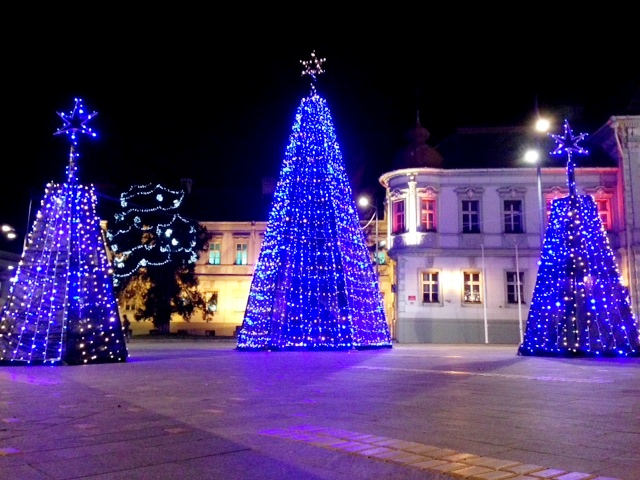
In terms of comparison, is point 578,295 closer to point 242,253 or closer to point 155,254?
point 155,254

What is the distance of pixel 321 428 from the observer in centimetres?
646

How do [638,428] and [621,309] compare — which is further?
[621,309]

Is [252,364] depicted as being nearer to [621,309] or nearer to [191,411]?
[191,411]

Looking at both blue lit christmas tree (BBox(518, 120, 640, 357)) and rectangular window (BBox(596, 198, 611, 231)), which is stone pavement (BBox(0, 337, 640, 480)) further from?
rectangular window (BBox(596, 198, 611, 231))

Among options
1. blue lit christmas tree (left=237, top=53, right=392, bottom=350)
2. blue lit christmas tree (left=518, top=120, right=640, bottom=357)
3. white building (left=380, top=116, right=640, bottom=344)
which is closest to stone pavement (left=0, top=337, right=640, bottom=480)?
blue lit christmas tree (left=518, top=120, right=640, bottom=357)

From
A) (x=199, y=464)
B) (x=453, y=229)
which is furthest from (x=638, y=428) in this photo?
(x=453, y=229)

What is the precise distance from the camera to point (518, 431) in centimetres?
625

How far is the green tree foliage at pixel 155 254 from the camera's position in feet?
128

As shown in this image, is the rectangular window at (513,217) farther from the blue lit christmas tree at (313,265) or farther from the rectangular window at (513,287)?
the blue lit christmas tree at (313,265)

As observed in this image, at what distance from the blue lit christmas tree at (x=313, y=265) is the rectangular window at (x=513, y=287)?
40.8 ft

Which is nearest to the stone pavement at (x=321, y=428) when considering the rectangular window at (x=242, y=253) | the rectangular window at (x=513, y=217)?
the rectangular window at (x=513, y=217)

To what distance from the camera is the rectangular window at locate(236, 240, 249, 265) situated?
50.6m

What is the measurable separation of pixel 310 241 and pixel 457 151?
54.9 feet

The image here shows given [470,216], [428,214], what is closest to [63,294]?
[428,214]
